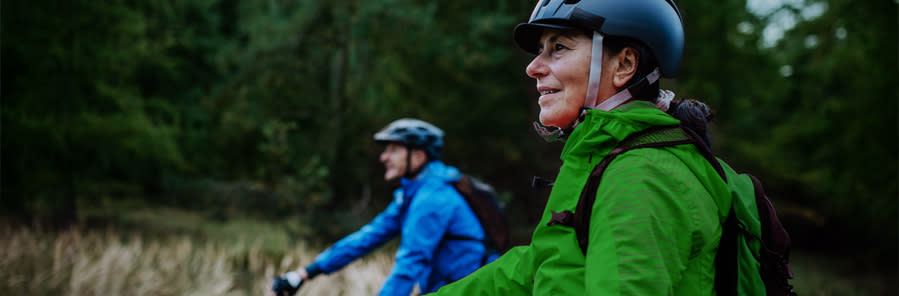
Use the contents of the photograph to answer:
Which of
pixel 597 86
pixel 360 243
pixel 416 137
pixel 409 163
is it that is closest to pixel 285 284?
pixel 360 243

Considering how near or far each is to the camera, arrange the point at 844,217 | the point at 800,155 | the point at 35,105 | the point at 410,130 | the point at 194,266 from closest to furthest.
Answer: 1. the point at 410,130
2. the point at 194,266
3. the point at 35,105
4. the point at 844,217
5. the point at 800,155

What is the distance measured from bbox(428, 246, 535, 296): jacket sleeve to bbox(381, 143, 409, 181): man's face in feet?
8.18

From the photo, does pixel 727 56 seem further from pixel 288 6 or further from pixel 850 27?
pixel 288 6

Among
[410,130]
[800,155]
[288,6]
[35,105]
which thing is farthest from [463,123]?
[410,130]

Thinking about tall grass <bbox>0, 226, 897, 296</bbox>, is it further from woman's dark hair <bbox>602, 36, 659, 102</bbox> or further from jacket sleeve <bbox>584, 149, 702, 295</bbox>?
jacket sleeve <bbox>584, 149, 702, 295</bbox>

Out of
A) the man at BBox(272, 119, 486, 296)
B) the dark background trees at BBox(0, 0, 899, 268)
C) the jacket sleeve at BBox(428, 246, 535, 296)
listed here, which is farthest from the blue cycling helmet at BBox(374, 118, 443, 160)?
the dark background trees at BBox(0, 0, 899, 268)

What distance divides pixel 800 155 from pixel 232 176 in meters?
16.8

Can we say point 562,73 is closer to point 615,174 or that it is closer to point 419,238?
point 615,174

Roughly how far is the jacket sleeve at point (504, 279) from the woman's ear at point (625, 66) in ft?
1.68

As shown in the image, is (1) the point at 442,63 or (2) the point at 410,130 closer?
(2) the point at 410,130

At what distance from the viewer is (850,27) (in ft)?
39.4

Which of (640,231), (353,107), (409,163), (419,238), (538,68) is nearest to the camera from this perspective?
(640,231)

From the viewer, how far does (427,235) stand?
11.5 feet

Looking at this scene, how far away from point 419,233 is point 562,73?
2032 mm
